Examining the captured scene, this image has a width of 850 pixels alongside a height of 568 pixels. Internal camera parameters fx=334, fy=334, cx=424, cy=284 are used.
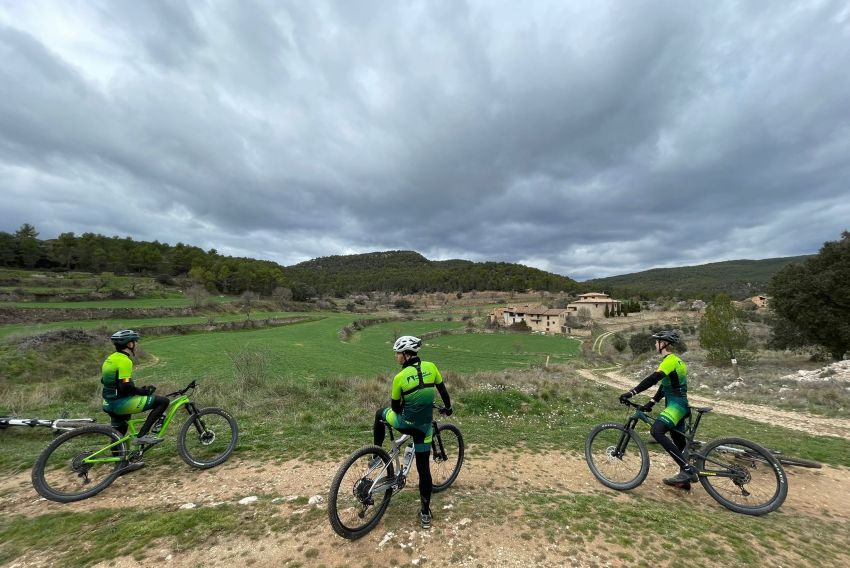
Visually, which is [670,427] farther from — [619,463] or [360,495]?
[360,495]

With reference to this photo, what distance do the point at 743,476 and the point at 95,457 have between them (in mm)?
10108

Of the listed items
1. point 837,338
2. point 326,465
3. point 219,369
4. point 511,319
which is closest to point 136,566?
point 326,465

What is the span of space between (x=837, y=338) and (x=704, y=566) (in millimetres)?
35367

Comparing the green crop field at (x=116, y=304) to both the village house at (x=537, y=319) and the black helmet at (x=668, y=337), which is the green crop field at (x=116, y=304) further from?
the village house at (x=537, y=319)

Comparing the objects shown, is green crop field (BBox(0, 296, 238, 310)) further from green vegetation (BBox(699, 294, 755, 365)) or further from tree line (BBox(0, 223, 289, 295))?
green vegetation (BBox(699, 294, 755, 365))

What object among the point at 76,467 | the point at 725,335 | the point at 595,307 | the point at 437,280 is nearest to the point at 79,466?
the point at 76,467

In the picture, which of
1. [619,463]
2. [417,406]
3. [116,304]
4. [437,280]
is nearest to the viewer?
[417,406]

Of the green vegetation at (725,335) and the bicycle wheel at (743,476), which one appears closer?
the bicycle wheel at (743,476)

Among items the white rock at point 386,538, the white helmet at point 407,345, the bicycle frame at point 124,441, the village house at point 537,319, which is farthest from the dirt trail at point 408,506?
the village house at point 537,319

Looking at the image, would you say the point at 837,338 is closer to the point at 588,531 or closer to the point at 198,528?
the point at 588,531

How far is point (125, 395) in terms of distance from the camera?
5.67 m

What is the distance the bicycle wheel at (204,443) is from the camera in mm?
6121

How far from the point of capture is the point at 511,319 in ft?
311

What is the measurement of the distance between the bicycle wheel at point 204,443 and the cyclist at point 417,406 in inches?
155
